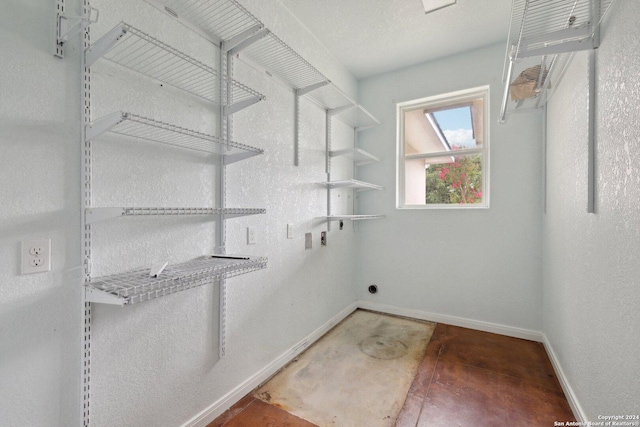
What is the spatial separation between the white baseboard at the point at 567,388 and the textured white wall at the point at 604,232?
43mm

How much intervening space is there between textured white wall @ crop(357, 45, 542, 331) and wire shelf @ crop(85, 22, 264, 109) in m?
2.00

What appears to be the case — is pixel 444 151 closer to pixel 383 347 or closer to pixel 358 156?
pixel 358 156

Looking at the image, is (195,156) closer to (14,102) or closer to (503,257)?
(14,102)

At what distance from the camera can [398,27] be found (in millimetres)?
2453

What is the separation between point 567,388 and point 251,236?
2184mm

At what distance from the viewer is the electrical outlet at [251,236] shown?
6.19 ft

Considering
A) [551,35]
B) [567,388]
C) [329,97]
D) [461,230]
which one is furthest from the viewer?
[461,230]

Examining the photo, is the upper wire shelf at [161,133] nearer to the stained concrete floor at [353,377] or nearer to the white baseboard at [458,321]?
the stained concrete floor at [353,377]

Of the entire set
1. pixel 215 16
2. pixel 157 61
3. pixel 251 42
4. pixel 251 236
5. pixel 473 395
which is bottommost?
pixel 473 395

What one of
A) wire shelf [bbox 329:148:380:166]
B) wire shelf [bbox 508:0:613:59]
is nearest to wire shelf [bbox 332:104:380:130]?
wire shelf [bbox 329:148:380:166]

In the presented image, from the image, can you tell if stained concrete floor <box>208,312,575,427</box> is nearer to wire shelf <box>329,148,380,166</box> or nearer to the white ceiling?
wire shelf <box>329,148,380,166</box>

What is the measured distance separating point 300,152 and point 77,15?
1.53 m

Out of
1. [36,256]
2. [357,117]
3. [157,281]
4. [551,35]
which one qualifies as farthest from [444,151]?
[36,256]

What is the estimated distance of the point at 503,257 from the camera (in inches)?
108
